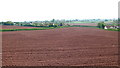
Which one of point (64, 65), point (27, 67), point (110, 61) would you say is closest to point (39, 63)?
point (27, 67)

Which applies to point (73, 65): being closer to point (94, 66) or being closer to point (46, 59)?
point (94, 66)

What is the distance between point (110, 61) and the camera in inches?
476

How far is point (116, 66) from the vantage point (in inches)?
428

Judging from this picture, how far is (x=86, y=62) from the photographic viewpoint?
1184 centimetres

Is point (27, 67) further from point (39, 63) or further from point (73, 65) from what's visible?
point (73, 65)

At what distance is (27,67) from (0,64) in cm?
244

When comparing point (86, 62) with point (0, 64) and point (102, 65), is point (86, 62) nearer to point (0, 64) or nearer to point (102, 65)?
point (102, 65)

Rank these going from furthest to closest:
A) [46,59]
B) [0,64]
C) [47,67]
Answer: [46,59], [0,64], [47,67]

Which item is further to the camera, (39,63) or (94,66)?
(39,63)

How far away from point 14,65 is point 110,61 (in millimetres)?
7548

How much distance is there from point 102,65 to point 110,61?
4.73ft

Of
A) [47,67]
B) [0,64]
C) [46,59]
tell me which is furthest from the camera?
[46,59]

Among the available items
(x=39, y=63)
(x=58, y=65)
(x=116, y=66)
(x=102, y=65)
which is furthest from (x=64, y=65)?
(x=116, y=66)

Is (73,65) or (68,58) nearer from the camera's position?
(73,65)
